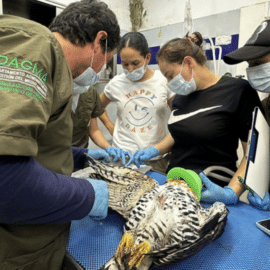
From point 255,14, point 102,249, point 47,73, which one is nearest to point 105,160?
point 102,249

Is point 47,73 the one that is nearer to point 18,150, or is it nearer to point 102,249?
point 18,150

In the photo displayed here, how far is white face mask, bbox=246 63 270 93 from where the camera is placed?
1.21 metres

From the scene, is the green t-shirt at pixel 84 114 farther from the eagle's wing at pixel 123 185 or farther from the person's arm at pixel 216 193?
the person's arm at pixel 216 193

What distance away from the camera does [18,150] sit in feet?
1.58

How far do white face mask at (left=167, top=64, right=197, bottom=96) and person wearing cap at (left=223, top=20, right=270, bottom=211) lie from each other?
293 millimetres

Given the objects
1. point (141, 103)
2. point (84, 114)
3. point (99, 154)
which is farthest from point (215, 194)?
point (84, 114)

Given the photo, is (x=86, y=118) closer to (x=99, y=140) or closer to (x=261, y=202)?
(x=99, y=140)

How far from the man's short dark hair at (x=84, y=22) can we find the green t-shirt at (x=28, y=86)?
0.31 metres

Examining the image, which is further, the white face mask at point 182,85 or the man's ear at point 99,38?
the white face mask at point 182,85

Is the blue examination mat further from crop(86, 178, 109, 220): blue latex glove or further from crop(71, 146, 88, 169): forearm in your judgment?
crop(71, 146, 88, 169): forearm

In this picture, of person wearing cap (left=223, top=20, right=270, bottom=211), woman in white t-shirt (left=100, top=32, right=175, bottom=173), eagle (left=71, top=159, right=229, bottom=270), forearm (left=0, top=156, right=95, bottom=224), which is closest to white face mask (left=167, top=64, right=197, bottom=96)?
person wearing cap (left=223, top=20, right=270, bottom=211)

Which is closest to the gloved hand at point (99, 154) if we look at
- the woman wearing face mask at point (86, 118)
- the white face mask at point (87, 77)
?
the woman wearing face mask at point (86, 118)

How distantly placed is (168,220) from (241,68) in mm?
2322

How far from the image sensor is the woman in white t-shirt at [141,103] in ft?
6.31
